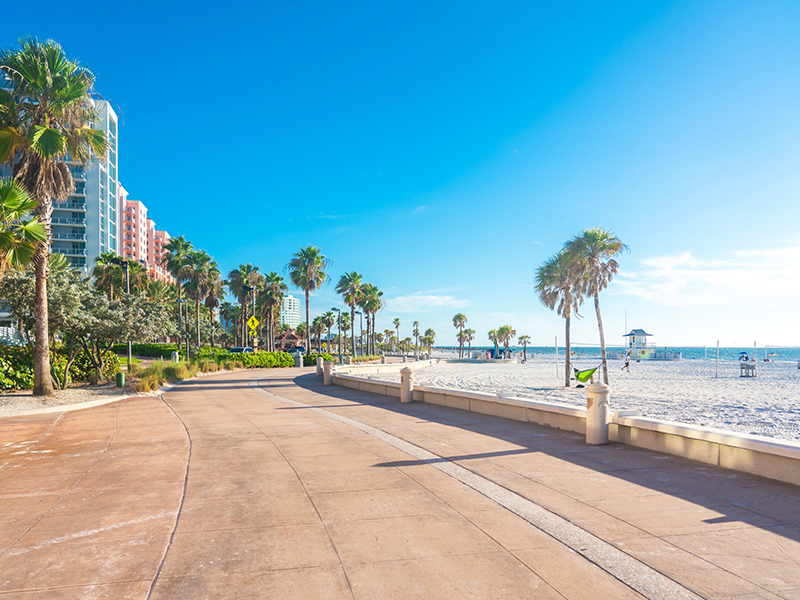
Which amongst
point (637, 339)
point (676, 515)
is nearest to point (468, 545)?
point (676, 515)

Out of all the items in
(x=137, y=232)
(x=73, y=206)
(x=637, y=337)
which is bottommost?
(x=637, y=337)

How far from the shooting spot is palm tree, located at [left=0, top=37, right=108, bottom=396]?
579 inches

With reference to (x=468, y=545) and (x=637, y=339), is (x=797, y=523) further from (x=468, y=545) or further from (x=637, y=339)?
(x=637, y=339)

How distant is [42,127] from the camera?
14.7 m

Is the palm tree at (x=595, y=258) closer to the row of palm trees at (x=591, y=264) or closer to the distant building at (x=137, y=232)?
the row of palm trees at (x=591, y=264)

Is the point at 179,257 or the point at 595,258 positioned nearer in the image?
the point at 595,258

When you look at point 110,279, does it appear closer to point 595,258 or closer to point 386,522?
point 595,258

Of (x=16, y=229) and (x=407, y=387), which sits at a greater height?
(x=16, y=229)

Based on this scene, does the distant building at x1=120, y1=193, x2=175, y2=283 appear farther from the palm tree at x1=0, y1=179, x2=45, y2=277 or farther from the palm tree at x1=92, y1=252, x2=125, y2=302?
the palm tree at x1=0, y1=179, x2=45, y2=277

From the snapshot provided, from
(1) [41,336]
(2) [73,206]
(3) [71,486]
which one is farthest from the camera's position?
(2) [73,206]

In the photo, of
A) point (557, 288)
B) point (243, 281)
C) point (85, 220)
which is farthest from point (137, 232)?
point (557, 288)

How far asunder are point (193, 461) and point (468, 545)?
201 inches

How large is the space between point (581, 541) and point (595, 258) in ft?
102

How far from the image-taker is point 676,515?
4.89 metres
